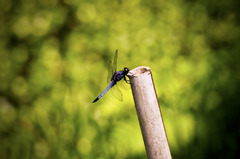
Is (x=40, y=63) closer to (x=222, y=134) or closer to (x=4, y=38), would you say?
(x=4, y=38)

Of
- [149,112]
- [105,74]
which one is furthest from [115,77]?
[149,112]

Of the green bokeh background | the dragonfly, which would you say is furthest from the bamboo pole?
the green bokeh background

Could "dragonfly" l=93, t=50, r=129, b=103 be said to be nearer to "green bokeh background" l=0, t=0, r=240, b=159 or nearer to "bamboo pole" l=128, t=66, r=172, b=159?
"green bokeh background" l=0, t=0, r=240, b=159

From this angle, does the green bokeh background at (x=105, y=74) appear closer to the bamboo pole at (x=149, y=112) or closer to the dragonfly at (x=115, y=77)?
the dragonfly at (x=115, y=77)

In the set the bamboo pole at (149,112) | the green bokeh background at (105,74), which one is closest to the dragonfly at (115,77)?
the green bokeh background at (105,74)

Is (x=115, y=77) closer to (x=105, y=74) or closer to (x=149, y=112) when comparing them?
(x=105, y=74)

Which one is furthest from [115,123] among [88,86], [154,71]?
[154,71]
